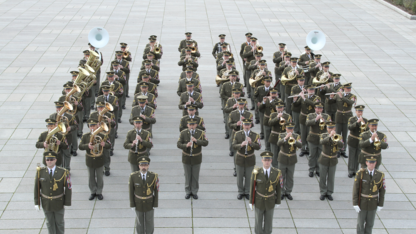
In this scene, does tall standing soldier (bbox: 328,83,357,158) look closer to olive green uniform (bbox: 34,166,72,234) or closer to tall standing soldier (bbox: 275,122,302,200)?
tall standing soldier (bbox: 275,122,302,200)

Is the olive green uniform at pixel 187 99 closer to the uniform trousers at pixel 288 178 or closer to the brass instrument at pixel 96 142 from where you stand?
the brass instrument at pixel 96 142

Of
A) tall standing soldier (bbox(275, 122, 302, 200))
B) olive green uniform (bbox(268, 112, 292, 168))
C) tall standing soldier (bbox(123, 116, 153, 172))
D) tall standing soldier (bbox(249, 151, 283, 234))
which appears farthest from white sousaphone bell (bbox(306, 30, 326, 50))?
tall standing soldier (bbox(249, 151, 283, 234))

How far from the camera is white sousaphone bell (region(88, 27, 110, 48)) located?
18.6m

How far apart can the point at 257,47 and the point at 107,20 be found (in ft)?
45.4

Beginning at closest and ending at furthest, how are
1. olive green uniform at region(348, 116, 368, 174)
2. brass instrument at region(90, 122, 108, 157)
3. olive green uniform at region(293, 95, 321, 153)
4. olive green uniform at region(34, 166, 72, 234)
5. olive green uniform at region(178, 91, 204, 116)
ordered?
olive green uniform at region(34, 166, 72, 234) → brass instrument at region(90, 122, 108, 157) → olive green uniform at region(348, 116, 368, 174) → olive green uniform at region(293, 95, 321, 153) → olive green uniform at region(178, 91, 204, 116)

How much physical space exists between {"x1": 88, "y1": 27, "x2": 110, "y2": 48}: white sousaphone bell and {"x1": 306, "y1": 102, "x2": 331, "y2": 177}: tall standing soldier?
982 centimetres

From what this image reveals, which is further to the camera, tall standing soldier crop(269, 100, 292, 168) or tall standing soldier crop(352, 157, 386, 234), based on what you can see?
Result: tall standing soldier crop(269, 100, 292, 168)

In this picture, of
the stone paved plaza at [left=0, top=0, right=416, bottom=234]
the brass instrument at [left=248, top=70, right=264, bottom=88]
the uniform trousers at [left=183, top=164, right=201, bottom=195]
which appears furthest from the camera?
the brass instrument at [left=248, top=70, right=264, bottom=88]

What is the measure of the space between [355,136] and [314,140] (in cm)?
108

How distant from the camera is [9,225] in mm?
9922

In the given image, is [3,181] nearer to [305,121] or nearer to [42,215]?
[42,215]

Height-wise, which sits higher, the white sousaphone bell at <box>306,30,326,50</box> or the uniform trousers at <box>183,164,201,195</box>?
the white sousaphone bell at <box>306,30,326,50</box>

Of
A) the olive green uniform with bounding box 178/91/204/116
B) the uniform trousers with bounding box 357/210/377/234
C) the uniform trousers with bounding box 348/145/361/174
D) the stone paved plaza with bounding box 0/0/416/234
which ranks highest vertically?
the olive green uniform with bounding box 178/91/204/116

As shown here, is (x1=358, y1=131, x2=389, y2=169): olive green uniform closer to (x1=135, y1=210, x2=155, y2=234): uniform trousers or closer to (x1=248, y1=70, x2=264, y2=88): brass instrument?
(x1=248, y1=70, x2=264, y2=88): brass instrument
